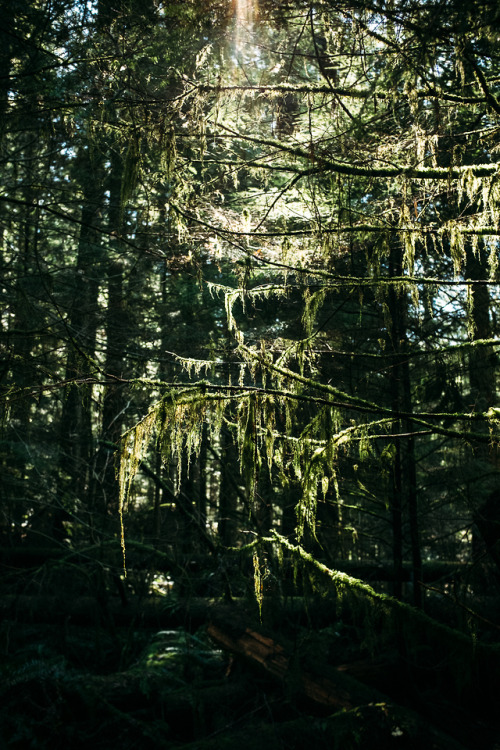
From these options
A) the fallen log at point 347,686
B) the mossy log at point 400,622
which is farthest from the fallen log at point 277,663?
the mossy log at point 400,622

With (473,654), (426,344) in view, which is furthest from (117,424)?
(473,654)

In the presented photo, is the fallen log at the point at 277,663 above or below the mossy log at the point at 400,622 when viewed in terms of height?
below

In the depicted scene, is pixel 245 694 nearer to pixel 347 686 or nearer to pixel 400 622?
pixel 347 686

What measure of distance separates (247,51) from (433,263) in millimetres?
4625

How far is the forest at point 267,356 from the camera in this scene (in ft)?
14.0

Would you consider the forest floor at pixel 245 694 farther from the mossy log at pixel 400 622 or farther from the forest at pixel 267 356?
the mossy log at pixel 400 622

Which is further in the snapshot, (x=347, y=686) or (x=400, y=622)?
(x=347, y=686)

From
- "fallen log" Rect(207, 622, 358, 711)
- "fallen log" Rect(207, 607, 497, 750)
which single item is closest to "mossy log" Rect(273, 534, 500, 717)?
"fallen log" Rect(207, 607, 497, 750)

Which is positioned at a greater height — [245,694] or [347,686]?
[347,686]

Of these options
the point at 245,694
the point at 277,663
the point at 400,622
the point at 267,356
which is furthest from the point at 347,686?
the point at 267,356

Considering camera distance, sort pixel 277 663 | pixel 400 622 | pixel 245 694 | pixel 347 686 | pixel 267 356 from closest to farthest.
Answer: pixel 400 622 → pixel 267 356 → pixel 347 686 → pixel 277 663 → pixel 245 694

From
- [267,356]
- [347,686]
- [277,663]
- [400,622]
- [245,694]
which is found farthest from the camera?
[245,694]

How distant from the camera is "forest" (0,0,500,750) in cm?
427

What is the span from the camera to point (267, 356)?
5.12 m
